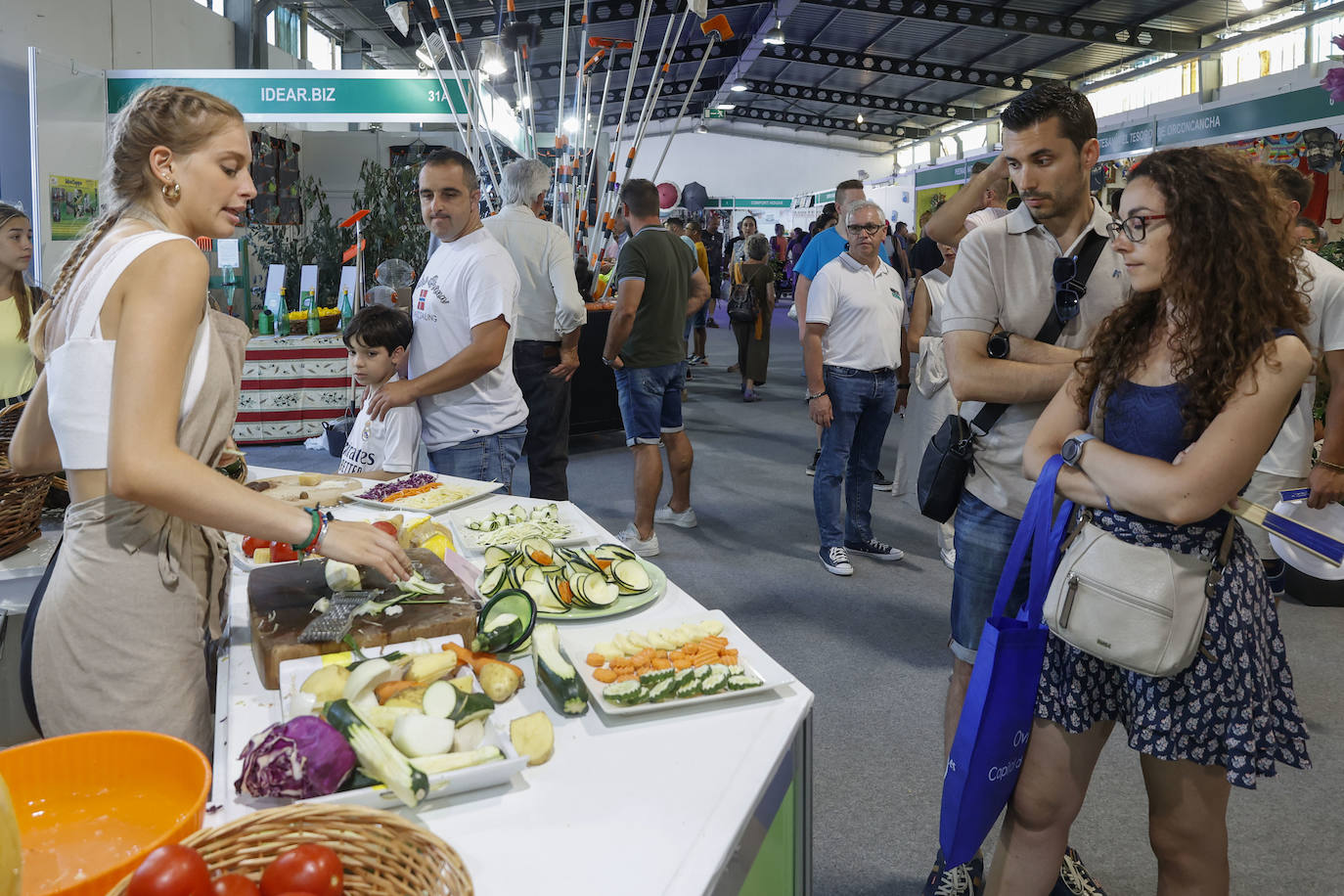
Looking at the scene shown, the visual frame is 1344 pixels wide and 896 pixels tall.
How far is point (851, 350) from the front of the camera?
13.1 feet

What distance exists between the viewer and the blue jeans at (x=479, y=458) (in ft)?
9.18

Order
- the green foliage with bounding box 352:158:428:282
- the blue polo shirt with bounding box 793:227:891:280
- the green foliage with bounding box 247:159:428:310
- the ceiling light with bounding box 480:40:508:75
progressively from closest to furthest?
the blue polo shirt with bounding box 793:227:891:280 → the ceiling light with bounding box 480:40:508:75 → the green foliage with bounding box 352:158:428:282 → the green foliage with bounding box 247:159:428:310

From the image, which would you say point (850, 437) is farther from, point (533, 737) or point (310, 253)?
point (310, 253)

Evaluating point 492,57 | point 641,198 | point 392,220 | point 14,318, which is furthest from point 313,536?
point 392,220

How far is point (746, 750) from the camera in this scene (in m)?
1.22

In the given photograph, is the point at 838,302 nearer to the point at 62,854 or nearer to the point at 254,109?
the point at 62,854

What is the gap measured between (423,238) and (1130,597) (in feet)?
24.5

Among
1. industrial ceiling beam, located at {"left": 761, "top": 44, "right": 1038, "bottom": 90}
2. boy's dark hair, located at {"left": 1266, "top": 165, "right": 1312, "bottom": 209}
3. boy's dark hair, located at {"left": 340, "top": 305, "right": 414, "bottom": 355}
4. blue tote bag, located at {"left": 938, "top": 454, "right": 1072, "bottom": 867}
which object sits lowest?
blue tote bag, located at {"left": 938, "top": 454, "right": 1072, "bottom": 867}

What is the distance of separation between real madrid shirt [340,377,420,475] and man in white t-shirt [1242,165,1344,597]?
7.09 ft

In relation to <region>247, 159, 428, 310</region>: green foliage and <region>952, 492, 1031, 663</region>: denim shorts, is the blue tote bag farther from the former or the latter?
<region>247, 159, 428, 310</region>: green foliage

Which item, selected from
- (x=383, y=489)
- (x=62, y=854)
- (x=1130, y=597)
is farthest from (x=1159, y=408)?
(x=383, y=489)

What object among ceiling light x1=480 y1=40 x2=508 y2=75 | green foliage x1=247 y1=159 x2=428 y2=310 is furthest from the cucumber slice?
green foliage x1=247 y1=159 x2=428 y2=310

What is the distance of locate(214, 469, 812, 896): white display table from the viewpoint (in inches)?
39.0

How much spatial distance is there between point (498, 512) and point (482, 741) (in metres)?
1.06
